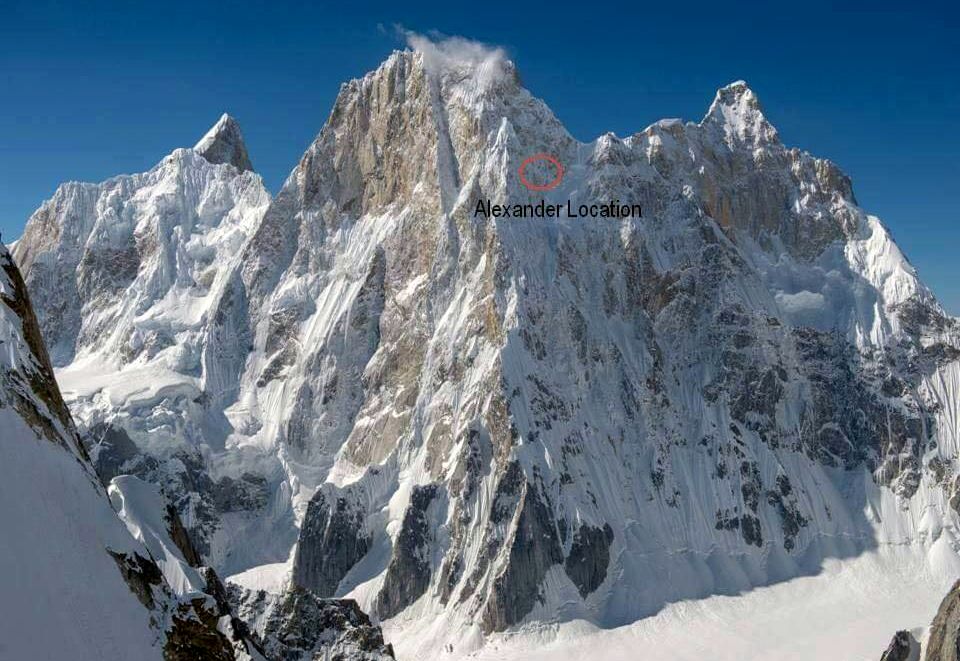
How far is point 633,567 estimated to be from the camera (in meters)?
194

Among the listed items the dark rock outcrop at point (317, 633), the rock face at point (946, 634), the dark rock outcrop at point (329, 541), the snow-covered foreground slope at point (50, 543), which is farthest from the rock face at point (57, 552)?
the dark rock outcrop at point (329, 541)

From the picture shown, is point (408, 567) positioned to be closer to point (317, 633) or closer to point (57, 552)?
point (317, 633)

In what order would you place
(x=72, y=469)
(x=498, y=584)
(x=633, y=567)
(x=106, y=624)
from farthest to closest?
1. (x=633, y=567)
2. (x=498, y=584)
3. (x=72, y=469)
4. (x=106, y=624)

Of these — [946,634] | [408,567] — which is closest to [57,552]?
[946,634]

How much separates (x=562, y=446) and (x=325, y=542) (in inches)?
2019

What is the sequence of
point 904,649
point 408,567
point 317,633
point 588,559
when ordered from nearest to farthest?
point 317,633 < point 904,649 < point 408,567 < point 588,559

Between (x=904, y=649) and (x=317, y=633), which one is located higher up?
(x=317, y=633)

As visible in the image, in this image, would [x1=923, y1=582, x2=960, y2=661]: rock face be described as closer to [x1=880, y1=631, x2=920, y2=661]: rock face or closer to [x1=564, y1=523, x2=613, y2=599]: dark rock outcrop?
[x1=880, y1=631, x2=920, y2=661]: rock face

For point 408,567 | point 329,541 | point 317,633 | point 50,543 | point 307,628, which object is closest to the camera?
point 50,543

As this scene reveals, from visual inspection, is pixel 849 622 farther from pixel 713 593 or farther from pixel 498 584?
pixel 498 584

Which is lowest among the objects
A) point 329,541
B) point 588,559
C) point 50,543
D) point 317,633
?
point 588,559

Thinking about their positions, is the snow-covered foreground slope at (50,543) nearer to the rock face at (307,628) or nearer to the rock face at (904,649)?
the rock face at (307,628)

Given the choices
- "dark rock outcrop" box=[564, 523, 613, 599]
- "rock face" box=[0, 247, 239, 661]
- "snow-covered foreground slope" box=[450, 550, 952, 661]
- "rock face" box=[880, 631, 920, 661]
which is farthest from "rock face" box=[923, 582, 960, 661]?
"rock face" box=[0, 247, 239, 661]

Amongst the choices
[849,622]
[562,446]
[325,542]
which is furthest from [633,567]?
[325,542]
